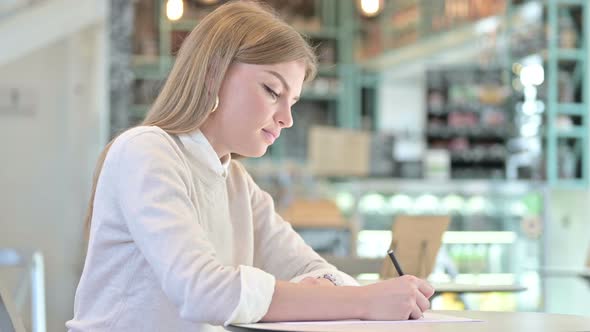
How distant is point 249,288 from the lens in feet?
4.26

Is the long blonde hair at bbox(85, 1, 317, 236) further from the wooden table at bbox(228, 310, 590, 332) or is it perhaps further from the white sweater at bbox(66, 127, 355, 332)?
the wooden table at bbox(228, 310, 590, 332)

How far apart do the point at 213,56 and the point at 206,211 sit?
259mm

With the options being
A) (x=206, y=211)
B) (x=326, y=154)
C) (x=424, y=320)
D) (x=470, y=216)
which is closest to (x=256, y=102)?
(x=206, y=211)

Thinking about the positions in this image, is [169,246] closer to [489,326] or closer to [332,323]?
[332,323]

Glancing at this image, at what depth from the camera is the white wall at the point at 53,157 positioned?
8.52 meters

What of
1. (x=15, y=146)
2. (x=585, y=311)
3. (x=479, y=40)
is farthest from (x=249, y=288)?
(x=479, y=40)

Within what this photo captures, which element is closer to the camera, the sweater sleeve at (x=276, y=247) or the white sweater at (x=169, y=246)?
the white sweater at (x=169, y=246)

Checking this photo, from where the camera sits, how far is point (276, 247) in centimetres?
185

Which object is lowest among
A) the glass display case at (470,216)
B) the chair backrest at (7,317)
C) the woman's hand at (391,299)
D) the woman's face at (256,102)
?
the glass display case at (470,216)

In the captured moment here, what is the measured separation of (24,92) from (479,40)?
451 cm

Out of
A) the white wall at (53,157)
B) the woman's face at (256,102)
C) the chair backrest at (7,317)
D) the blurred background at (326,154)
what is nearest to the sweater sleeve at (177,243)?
the woman's face at (256,102)

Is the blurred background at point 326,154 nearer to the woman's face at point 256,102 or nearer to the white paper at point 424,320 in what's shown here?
the woman's face at point 256,102

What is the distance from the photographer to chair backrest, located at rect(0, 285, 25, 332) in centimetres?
151

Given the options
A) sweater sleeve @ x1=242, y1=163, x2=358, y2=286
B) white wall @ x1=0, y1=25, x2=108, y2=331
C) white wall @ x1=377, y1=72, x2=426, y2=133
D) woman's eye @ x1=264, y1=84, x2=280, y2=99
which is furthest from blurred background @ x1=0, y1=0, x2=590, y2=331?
woman's eye @ x1=264, y1=84, x2=280, y2=99
